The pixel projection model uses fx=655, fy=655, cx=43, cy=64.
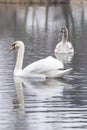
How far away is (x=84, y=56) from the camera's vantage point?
16.7 m

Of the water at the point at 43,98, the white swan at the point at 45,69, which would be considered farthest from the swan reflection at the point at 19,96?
the white swan at the point at 45,69

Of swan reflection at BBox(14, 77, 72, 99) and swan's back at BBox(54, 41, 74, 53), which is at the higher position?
swan reflection at BBox(14, 77, 72, 99)

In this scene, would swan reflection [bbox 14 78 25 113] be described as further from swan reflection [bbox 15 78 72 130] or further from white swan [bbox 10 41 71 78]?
white swan [bbox 10 41 71 78]

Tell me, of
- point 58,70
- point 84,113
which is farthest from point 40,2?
point 84,113

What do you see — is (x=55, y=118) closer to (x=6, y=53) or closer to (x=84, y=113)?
(x=84, y=113)

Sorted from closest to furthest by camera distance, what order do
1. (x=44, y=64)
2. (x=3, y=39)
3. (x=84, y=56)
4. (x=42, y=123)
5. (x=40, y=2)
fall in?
(x=42, y=123) < (x=44, y=64) < (x=84, y=56) < (x=3, y=39) < (x=40, y=2)

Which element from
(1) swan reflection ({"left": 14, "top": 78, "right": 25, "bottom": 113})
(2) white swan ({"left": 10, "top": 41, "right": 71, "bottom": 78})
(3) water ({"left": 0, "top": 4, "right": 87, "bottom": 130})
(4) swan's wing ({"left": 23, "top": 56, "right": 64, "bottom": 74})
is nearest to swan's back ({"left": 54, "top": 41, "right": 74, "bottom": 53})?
(3) water ({"left": 0, "top": 4, "right": 87, "bottom": 130})

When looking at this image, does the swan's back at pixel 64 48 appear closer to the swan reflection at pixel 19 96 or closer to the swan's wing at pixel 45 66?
the swan's wing at pixel 45 66

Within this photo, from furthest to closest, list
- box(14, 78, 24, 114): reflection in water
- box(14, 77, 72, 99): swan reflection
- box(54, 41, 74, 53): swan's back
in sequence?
1. box(54, 41, 74, 53): swan's back
2. box(14, 77, 72, 99): swan reflection
3. box(14, 78, 24, 114): reflection in water

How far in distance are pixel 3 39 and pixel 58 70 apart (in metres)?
9.43

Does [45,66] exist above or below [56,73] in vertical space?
above

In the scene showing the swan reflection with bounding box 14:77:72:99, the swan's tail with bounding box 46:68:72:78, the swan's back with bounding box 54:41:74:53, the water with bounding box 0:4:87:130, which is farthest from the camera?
the swan's back with bounding box 54:41:74:53

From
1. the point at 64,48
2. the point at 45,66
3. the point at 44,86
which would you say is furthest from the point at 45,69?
the point at 64,48

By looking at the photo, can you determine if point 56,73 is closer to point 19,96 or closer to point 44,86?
point 44,86
